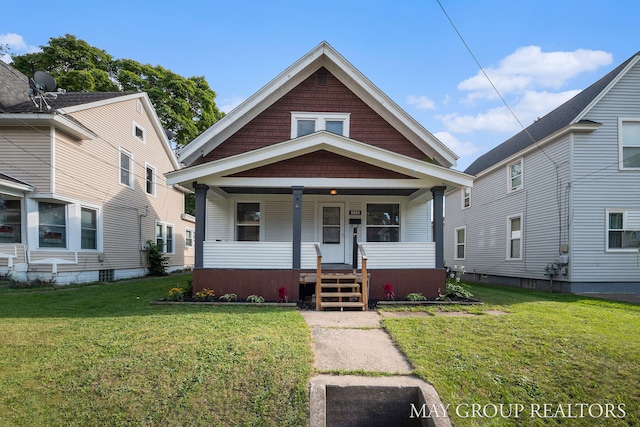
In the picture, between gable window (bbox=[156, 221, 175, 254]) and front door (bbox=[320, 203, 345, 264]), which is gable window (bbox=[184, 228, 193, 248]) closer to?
gable window (bbox=[156, 221, 175, 254])

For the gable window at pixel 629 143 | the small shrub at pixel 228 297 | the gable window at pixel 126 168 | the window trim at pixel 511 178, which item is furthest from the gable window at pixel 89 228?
the gable window at pixel 629 143

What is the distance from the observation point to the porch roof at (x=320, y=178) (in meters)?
8.27

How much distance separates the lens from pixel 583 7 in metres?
9.17

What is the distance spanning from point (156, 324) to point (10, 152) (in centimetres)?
888

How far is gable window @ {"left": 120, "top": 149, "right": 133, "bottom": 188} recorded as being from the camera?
14.3 m

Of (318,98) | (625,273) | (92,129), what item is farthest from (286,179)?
(625,273)

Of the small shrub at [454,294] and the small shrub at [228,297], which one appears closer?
the small shrub at [228,297]

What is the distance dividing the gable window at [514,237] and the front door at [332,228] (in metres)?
7.67

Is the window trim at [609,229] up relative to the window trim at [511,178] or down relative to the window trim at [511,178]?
down

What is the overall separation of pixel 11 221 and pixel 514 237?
1743 centimetres

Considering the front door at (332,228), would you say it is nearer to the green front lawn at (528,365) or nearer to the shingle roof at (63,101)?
the green front lawn at (528,365)

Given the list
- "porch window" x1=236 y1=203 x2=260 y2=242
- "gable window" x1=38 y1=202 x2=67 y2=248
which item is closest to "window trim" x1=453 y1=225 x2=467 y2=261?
"porch window" x1=236 y1=203 x2=260 y2=242

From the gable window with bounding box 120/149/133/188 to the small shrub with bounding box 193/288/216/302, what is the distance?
28.3ft

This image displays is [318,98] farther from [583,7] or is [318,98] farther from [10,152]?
[10,152]
